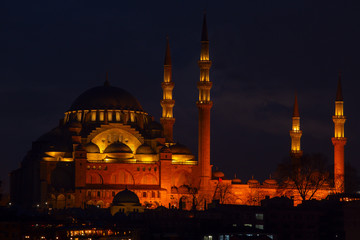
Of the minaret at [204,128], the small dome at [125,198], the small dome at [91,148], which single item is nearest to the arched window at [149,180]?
the minaret at [204,128]

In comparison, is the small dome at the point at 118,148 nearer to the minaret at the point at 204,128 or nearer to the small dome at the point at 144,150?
the small dome at the point at 144,150

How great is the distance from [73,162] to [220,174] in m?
13.9

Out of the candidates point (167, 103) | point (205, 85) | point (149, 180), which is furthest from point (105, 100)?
point (205, 85)

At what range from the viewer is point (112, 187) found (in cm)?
10312

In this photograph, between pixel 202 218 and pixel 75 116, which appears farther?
pixel 75 116

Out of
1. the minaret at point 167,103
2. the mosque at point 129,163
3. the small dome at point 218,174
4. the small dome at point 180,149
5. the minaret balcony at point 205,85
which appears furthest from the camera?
the minaret at point 167,103

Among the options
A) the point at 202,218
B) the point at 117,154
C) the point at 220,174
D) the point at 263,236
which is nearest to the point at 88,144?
the point at 117,154

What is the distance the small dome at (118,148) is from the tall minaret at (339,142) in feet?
65.0

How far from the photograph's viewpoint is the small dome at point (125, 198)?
9625cm

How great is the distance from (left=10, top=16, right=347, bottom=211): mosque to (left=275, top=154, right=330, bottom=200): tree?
93 cm

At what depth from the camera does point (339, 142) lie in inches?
4331

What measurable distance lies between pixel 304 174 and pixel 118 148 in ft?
56.6

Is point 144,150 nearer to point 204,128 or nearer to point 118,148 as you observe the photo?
point 118,148

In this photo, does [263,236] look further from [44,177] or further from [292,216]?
[44,177]
